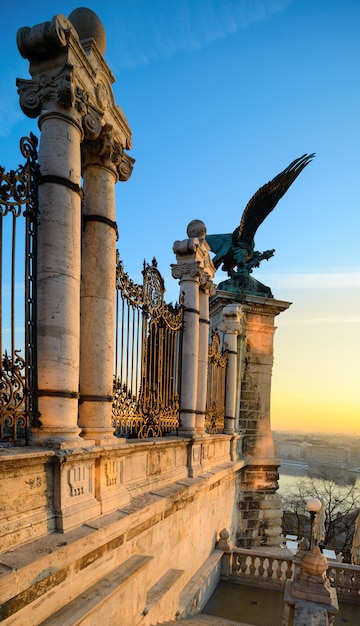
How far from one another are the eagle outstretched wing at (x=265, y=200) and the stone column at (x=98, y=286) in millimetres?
7858

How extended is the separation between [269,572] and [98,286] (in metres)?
8.70

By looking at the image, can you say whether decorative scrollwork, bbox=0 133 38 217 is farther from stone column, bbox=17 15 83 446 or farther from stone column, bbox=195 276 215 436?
stone column, bbox=195 276 215 436

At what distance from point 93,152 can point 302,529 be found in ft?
97.5

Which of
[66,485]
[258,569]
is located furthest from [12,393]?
[258,569]

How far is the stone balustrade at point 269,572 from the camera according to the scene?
8.59 metres

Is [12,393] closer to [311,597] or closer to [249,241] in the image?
[311,597]

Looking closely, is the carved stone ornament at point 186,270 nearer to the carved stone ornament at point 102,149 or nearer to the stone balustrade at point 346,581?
the carved stone ornament at point 102,149

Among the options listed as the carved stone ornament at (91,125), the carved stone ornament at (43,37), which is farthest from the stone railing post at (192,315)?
the carved stone ornament at (43,37)

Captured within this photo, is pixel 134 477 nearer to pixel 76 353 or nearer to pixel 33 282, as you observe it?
pixel 76 353

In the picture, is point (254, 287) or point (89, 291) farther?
point (254, 287)

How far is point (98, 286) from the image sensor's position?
4043 millimetres

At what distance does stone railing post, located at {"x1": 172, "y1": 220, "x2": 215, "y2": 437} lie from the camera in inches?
270

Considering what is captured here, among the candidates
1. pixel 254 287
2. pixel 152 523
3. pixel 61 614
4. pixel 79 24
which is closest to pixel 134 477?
pixel 152 523

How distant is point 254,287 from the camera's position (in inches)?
470
